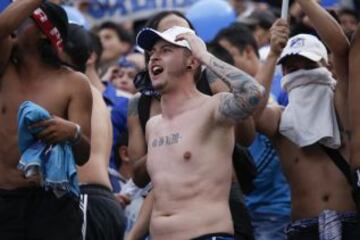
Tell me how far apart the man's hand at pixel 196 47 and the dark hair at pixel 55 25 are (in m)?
0.96

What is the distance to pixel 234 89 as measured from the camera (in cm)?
740

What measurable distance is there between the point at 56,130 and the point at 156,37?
0.76 meters

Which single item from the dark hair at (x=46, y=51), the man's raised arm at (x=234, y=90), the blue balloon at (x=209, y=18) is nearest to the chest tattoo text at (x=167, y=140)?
the man's raised arm at (x=234, y=90)

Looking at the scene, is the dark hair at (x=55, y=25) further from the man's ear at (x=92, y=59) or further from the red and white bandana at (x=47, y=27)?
the man's ear at (x=92, y=59)

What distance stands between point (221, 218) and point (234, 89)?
0.69 meters

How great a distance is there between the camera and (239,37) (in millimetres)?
10852

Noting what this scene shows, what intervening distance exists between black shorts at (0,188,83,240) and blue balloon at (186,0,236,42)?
427cm

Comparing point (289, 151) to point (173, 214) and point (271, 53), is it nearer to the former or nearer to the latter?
point (271, 53)

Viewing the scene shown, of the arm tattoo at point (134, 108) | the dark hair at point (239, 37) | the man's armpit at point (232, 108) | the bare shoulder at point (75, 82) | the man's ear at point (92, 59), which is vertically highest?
the man's armpit at point (232, 108)

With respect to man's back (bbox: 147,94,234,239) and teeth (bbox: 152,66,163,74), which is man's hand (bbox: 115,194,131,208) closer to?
man's back (bbox: 147,94,234,239)

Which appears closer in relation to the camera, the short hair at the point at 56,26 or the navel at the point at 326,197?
the short hair at the point at 56,26

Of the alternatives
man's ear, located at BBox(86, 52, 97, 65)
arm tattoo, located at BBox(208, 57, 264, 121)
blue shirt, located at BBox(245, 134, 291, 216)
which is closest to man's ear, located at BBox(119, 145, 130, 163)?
man's ear, located at BBox(86, 52, 97, 65)

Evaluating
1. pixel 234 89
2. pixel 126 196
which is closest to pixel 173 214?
pixel 234 89

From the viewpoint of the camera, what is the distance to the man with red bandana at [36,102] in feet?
26.4
